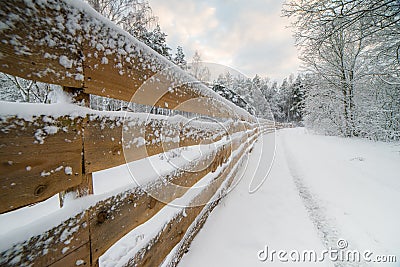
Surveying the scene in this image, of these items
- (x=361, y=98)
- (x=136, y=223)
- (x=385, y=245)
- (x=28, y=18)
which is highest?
(x=361, y=98)

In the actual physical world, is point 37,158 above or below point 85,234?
above

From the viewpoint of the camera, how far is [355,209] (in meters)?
2.36

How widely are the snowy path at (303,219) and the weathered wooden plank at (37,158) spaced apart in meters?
1.31

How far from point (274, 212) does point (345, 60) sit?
11.2 meters

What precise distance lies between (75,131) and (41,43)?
25 centimetres

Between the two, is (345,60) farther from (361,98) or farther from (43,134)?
(43,134)

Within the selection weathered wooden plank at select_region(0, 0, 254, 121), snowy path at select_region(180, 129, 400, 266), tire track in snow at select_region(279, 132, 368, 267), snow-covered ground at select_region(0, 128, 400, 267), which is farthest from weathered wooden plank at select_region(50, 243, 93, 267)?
tire track in snow at select_region(279, 132, 368, 267)

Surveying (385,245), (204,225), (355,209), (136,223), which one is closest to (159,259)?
(136,223)

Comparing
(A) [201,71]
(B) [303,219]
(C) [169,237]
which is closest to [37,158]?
(C) [169,237]

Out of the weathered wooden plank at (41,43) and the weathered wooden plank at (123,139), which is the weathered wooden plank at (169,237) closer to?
the weathered wooden plank at (123,139)

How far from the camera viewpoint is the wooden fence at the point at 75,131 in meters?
0.42

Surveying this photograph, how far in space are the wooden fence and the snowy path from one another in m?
0.89

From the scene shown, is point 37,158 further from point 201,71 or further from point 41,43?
point 201,71

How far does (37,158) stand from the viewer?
0.45 m
